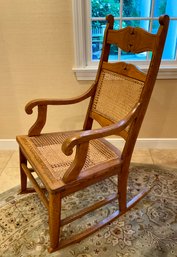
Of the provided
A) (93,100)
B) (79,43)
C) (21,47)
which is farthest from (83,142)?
(21,47)

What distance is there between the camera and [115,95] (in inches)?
50.5

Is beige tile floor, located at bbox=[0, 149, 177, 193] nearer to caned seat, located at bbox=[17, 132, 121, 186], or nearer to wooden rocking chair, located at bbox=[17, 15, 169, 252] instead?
wooden rocking chair, located at bbox=[17, 15, 169, 252]

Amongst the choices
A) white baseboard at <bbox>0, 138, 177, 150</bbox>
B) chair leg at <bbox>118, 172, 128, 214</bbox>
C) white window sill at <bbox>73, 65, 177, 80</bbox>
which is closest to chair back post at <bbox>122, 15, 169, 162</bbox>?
chair leg at <bbox>118, 172, 128, 214</bbox>

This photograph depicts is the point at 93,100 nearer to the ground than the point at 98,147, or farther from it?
farther from it

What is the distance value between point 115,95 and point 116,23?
2.37ft

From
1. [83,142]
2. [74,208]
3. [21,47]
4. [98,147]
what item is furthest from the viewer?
[21,47]

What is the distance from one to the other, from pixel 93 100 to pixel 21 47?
0.74m

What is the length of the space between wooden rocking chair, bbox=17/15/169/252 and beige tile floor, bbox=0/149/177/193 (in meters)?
0.27

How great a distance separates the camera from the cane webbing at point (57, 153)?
1119mm

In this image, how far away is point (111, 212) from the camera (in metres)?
1.38

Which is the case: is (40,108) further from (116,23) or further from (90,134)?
(116,23)

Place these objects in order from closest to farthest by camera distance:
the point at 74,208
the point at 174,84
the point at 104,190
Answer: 1. the point at 74,208
2. the point at 104,190
3. the point at 174,84

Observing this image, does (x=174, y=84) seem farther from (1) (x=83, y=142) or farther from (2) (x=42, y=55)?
(1) (x=83, y=142)

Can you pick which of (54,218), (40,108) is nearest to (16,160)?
(40,108)
